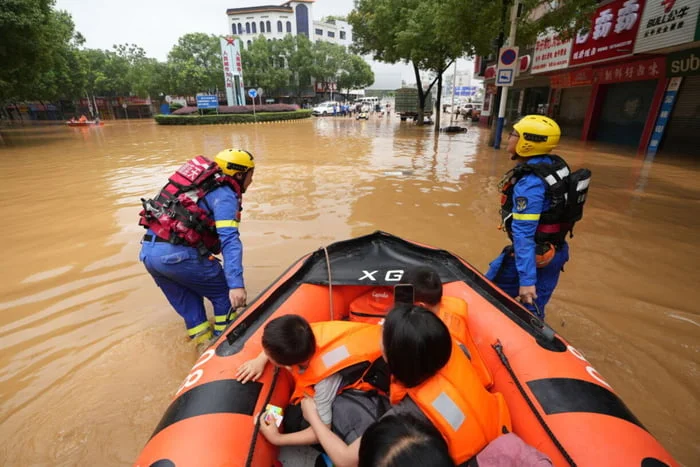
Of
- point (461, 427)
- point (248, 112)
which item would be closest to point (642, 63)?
point (461, 427)

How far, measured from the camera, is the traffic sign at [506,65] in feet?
28.6

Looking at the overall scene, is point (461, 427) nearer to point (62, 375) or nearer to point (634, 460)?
point (634, 460)

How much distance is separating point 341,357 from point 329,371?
73 millimetres

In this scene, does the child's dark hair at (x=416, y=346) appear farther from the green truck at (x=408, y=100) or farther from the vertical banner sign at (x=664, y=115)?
the green truck at (x=408, y=100)

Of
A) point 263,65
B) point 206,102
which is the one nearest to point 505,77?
point 206,102

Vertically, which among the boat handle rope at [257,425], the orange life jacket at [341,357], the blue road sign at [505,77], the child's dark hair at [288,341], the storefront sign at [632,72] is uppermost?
the storefront sign at [632,72]

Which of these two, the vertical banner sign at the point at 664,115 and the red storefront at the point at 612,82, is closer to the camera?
the red storefront at the point at 612,82

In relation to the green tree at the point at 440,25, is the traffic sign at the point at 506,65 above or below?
below

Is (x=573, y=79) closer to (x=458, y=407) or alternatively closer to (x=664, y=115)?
(x=664, y=115)

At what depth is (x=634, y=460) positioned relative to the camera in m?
1.18

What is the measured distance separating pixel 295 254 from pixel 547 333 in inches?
117

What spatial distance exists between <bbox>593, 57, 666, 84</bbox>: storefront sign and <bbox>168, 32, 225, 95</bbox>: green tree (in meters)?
34.2

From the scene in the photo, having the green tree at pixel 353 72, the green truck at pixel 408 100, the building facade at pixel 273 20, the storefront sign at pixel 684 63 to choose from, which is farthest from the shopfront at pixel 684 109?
the building facade at pixel 273 20

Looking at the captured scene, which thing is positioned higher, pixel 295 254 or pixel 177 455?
pixel 177 455
